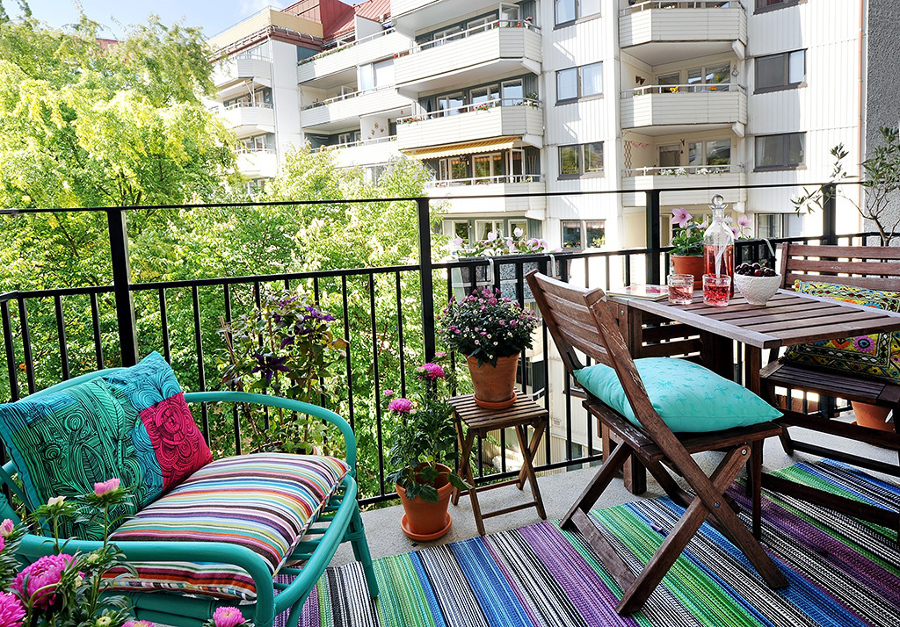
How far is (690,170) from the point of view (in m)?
13.6

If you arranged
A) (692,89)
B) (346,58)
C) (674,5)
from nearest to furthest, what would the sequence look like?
(674,5) < (692,89) < (346,58)

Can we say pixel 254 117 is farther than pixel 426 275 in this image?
Yes

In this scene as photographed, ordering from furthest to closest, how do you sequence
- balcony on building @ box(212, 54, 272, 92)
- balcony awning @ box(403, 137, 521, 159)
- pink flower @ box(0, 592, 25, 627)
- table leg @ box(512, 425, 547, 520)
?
balcony on building @ box(212, 54, 272, 92) < balcony awning @ box(403, 137, 521, 159) < table leg @ box(512, 425, 547, 520) < pink flower @ box(0, 592, 25, 627)

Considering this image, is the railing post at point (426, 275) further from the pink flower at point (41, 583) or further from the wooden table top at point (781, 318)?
the pink flower at point (41, 583)

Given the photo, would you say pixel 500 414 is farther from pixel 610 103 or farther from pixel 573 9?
pixel 573 9

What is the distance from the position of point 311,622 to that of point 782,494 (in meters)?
1.68

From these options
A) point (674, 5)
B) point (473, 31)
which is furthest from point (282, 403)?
point (473, 31)

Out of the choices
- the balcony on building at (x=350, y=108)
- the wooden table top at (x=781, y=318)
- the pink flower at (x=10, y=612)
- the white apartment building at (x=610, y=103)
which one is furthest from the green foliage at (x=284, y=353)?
the balcony on building at (x=350, y=108)

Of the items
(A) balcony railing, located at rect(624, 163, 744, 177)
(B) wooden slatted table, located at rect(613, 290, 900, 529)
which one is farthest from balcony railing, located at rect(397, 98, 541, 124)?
(B) wooden slatted table, located at rect(613, 290, 900, 529)

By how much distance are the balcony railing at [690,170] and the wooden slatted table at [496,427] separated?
12.2 m

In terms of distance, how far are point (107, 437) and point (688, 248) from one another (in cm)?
200

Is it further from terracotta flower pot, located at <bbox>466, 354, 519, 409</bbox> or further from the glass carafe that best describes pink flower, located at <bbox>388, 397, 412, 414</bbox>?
the glass carafe

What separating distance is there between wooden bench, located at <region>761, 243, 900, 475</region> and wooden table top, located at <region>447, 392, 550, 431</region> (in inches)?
32.7

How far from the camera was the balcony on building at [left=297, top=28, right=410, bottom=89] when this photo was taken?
1706 centimetres
